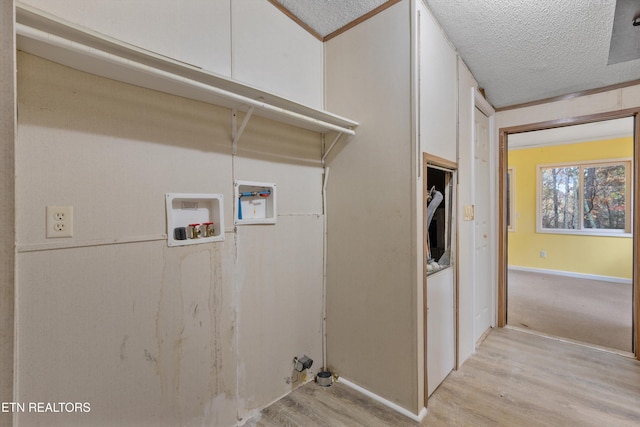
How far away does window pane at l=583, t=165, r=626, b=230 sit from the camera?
4.88 m

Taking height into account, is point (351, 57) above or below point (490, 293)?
above

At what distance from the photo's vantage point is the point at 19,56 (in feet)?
3.19

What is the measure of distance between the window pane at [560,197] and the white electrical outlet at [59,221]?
7.07 metres

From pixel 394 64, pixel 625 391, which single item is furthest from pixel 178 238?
pixel 625 391

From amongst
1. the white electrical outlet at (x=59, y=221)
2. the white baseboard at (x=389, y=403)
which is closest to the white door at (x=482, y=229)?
the white baseboard at (x=389, y=403)

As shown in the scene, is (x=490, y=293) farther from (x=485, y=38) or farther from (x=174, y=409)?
(x=174, y=409)

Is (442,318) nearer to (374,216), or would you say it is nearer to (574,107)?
(374,216)

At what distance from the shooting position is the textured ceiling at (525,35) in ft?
5.82

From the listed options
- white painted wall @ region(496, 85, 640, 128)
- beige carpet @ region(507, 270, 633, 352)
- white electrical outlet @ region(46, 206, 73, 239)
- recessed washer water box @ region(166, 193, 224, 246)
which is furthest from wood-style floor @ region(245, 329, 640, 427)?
white painted wall @ region(496, 85, 640, 128)

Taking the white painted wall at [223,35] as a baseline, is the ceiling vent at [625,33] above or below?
above

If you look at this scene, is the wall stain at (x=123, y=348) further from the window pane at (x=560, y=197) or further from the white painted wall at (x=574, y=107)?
the window pane at (x=560, y=197)

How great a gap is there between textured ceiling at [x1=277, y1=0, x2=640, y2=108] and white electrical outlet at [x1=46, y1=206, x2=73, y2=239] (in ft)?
5.62

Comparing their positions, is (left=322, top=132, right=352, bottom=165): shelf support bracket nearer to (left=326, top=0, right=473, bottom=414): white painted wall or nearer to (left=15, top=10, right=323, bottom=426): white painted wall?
(left=326, top=0, right=473, bottom=414): white painted wall

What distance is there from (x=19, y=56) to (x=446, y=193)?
248 cm
